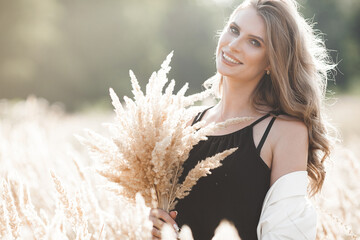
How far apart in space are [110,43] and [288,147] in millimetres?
31573

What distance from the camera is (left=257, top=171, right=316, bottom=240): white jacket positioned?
201cm

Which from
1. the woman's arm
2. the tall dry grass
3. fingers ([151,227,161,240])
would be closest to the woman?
the woman's arm

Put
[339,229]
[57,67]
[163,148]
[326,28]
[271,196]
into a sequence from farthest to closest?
[326,28] < [57,67] < [271,196] < [339,229] < [163,148]

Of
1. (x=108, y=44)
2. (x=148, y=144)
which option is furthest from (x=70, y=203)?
(x=108, y=44)

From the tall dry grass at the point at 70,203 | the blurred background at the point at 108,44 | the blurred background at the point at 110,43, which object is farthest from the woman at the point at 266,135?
the blurred background at the point at 110,43

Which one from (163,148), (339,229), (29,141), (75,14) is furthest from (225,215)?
(75,14)

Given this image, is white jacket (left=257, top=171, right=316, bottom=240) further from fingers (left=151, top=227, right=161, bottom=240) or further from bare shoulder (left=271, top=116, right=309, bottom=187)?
fingers (left=151, top=227, right=161, bottom=240)

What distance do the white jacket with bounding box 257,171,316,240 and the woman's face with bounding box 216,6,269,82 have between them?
2.38ft

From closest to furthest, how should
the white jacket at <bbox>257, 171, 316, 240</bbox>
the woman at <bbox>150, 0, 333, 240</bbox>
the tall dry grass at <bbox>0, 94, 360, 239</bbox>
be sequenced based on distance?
the tall dry grass at <bbox>0, 94, 360, 239</bbox> → the white jacket at <bbox>257, 171, 316, 240</bbox> → the woman at <bbox>150, 0, 333, 240</bbox>

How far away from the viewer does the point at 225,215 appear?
7.72 ft

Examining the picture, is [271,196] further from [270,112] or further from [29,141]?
[29,141]

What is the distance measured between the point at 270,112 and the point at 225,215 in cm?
67

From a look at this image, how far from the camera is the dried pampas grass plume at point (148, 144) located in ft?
5.22

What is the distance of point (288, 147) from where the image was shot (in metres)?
2.23
